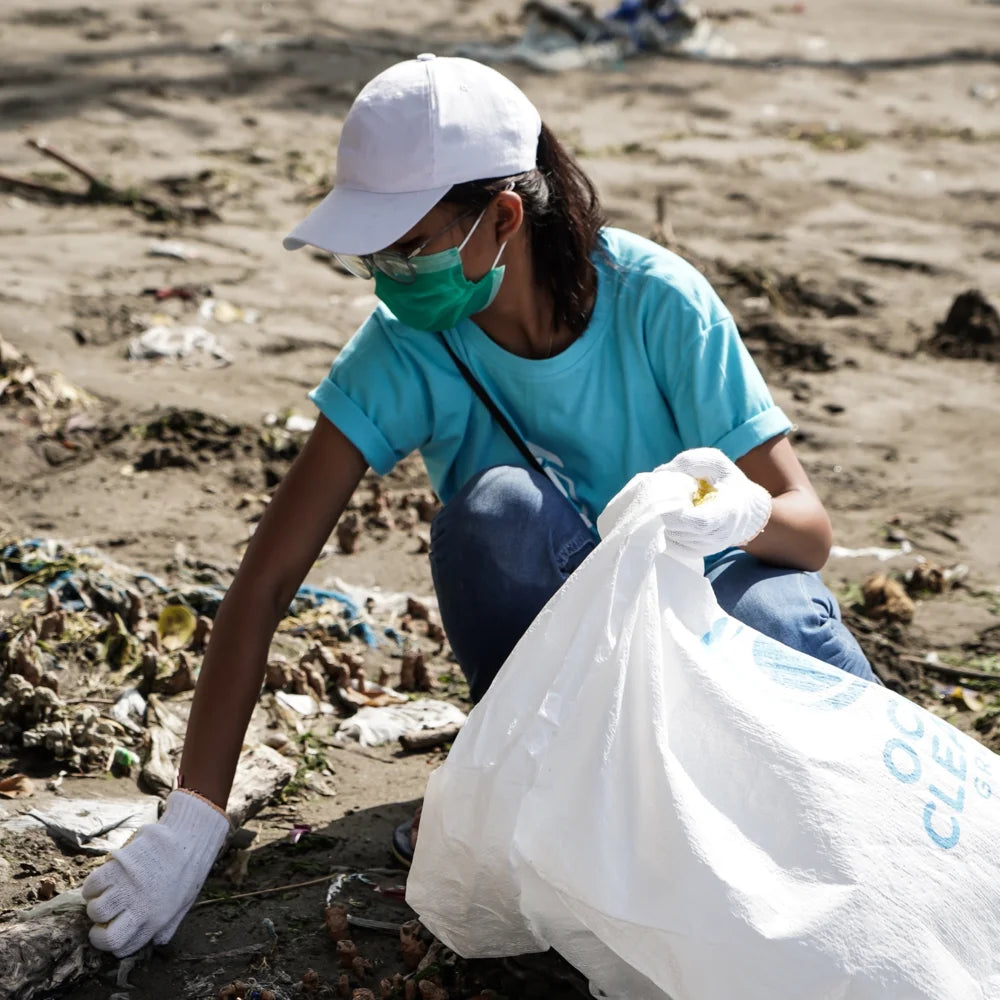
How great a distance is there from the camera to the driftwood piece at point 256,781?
2426mm

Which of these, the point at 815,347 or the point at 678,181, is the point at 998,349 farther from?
the point at 678,181

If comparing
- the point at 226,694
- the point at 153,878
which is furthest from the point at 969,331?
the point at 153,878

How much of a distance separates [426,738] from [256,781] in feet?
1.37

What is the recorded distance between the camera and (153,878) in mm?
2031

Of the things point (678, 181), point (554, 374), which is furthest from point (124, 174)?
point (554, 374)

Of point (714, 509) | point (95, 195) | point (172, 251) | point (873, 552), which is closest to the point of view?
point (714, 509)

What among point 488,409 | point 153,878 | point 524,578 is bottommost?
point 153,878

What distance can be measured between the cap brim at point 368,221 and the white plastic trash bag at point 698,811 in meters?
0.56

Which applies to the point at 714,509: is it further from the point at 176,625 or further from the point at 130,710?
the point at 176,625

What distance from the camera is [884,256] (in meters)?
5.90

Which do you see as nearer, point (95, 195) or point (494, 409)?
point (494, 409)

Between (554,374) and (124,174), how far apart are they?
448 cm

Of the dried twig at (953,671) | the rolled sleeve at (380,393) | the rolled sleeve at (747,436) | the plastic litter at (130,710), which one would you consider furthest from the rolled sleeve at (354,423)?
the dried twig at (953,671)

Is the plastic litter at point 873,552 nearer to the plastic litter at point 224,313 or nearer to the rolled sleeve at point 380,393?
the rolled sleeve at point 380,393
